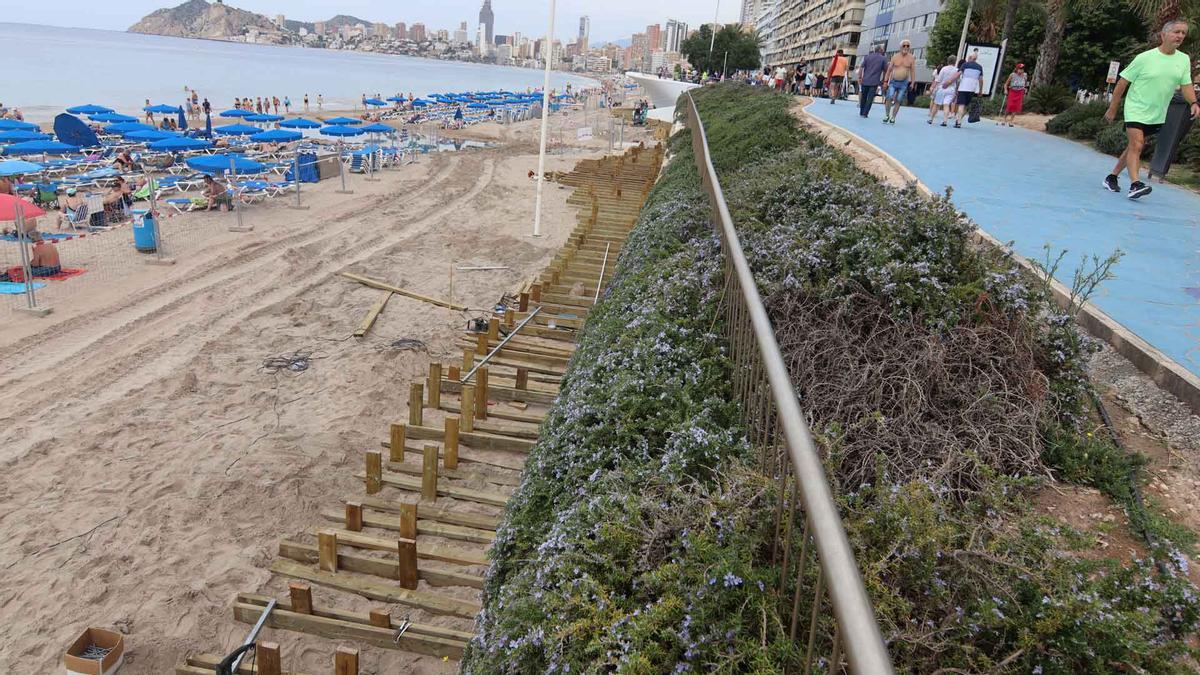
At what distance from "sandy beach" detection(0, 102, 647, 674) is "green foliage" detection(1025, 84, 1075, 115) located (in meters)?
15.8

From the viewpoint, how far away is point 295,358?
37.4ft

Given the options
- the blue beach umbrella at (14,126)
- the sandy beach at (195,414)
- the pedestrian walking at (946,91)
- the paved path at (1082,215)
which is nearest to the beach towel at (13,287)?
the sandy beach at (195,414)

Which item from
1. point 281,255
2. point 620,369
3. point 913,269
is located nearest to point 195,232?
point 281,255

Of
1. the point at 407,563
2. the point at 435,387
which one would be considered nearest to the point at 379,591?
the point at 407,563

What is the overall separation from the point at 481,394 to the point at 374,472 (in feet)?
5.00

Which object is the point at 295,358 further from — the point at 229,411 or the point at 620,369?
the point at 620,369

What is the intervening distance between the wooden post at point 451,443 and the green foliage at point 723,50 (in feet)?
261

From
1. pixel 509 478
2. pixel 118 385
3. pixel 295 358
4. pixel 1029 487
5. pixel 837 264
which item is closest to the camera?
pixel 1029 487

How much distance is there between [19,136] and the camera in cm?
2748

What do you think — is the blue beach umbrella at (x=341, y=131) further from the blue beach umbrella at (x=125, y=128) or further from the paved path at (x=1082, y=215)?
the paved path at (x=1082, y=215)

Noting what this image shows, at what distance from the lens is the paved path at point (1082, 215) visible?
5316mm

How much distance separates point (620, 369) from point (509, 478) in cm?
286

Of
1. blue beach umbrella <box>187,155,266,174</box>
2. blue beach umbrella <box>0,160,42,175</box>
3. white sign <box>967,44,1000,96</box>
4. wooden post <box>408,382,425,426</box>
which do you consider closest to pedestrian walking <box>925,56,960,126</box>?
white sign <box>967,44,1000,96</box>

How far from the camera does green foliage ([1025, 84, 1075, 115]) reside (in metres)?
22.2
